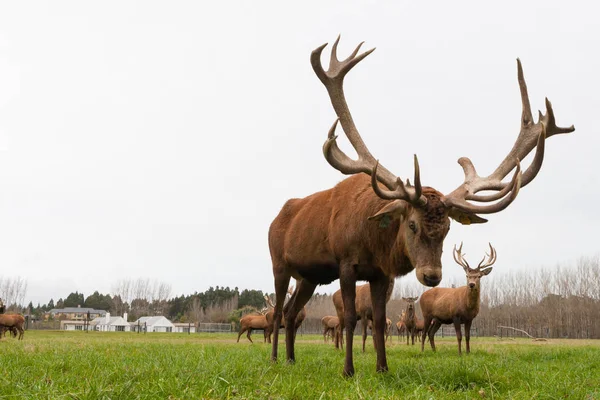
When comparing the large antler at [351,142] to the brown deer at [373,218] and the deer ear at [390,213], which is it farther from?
the deer ear at [390,213]

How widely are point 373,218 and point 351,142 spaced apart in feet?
4.81

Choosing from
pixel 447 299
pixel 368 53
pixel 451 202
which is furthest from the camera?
pixel 447 299

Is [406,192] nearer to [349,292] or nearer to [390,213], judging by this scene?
[390,213]

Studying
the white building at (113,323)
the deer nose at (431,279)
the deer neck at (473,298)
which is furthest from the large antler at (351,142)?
the white building at (113,323)

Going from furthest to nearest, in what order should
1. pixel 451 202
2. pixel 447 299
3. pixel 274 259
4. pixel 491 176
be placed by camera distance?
1. pixel 447 299
2. pixel 274 259
3. pixel 491 176
4. pixel 451 202

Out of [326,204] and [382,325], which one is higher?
[326,204]

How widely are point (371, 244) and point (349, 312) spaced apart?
2.61ft

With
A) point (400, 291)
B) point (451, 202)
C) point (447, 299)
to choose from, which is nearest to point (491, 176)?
point (451, 202)

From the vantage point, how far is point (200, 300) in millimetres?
112688

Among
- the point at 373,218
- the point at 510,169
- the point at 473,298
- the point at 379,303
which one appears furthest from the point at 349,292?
the point at 473,298

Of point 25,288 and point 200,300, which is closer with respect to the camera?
point 25,288

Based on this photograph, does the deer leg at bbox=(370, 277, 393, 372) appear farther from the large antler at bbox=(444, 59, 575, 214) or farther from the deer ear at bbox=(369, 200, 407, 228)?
the large antler at bbox=(444, 59, 575, 214)

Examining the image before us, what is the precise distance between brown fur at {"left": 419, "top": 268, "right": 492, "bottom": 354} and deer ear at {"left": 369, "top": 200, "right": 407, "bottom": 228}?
7.94 meters

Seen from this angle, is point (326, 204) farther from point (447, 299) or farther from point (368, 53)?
point (447, 299)
